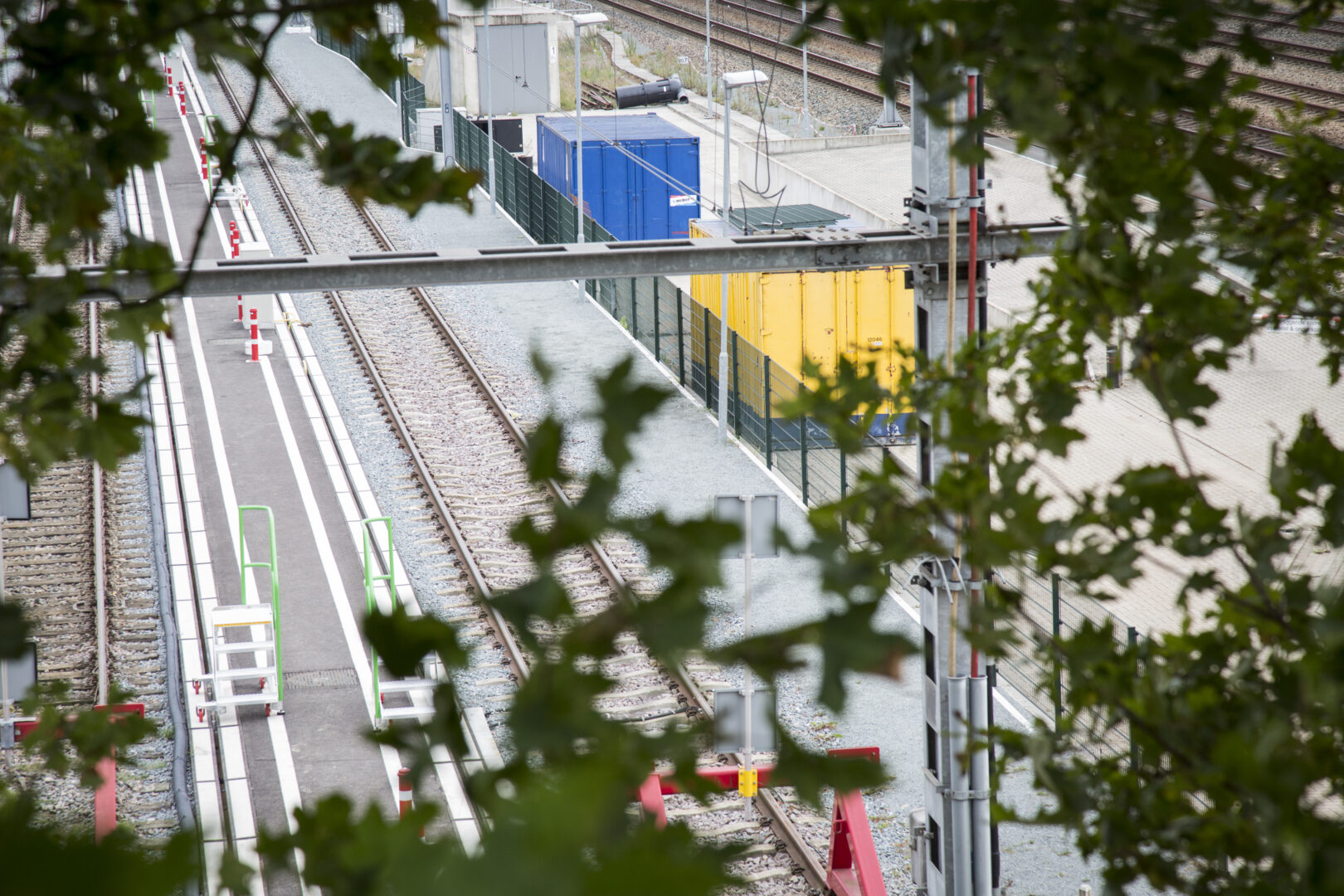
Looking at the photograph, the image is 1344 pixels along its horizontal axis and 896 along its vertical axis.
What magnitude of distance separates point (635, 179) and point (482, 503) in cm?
1241

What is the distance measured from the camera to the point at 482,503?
16406mm

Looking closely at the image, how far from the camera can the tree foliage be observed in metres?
1.61

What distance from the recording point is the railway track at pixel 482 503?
10.6m

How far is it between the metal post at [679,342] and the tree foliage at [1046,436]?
54.2 ft

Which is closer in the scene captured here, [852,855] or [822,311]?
[852,855]

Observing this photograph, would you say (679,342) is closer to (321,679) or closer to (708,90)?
(321,679)

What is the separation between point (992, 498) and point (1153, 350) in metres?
0.48

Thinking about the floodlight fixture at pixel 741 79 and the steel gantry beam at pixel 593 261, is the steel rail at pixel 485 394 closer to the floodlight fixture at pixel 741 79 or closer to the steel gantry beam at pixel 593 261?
the steel gantry beam at pixel 593 261

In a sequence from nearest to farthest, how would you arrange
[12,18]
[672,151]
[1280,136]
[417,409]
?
[12,18], [1280,136], [417,409], [672,151]

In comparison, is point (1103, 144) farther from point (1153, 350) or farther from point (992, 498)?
point (992, 498)

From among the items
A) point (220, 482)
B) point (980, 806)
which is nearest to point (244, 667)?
point (220, 482)

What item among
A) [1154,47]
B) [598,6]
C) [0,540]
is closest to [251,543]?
[0,540]

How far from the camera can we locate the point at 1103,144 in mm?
2426

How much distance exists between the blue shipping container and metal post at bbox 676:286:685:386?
647 centimetres
